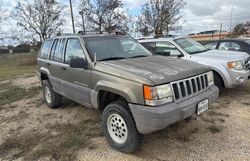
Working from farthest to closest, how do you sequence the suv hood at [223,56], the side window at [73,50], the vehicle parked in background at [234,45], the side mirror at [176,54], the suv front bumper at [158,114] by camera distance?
1. the vehicle parked in background at [234,45]
2. the side mirror at [176,54]
3. the suv hood at [223,56]
4. the side window at [73,50]
5. the suv front bumper at [158,114]

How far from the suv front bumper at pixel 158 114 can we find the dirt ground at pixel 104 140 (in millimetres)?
605

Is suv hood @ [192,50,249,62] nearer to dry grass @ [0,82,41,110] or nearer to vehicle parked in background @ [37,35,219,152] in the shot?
vehicle parked in background @ [37,35,219,152]

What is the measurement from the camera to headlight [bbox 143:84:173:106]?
3307 millimetres

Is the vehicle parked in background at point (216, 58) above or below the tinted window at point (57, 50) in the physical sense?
below

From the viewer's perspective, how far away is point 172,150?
3.85m

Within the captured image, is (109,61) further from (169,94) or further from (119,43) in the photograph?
(169,94)

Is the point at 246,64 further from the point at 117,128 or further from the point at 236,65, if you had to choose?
the point at 117,128

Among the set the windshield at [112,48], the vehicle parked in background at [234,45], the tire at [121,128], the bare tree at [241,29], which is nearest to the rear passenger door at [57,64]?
the windshield at [112,48]

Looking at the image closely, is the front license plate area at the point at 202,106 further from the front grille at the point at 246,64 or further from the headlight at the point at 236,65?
the front grille at the point at 246,64

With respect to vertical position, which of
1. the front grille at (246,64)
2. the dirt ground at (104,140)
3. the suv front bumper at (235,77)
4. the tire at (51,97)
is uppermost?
the front grille at (246,64)

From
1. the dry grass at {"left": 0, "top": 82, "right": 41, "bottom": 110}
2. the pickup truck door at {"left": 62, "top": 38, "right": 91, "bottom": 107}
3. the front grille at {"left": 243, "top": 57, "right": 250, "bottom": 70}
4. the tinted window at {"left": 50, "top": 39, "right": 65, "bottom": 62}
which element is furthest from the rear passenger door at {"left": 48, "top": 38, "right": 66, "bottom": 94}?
the front grille at {"left": 243, "top": 57, "right": 250, "bottom": 70}

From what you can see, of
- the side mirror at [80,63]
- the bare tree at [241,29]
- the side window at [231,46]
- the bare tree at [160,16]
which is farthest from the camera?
the bare tree at [241,29]

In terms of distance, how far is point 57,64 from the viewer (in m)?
5.47

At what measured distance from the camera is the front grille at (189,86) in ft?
11.5
